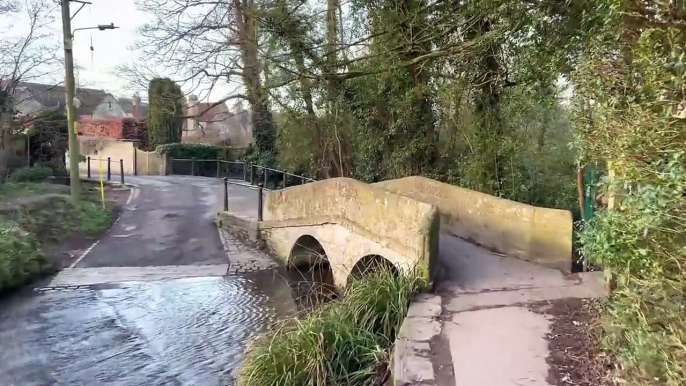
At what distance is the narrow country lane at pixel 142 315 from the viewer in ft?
20.4

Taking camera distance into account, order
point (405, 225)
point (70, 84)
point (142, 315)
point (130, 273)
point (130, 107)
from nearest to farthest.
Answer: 1. point (405, 225)
2. point (142, 315)
3. point (130, 273)
4. point (70, 84)
5. point (130, 107)

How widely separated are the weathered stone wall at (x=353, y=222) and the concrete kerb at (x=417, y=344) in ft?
2.21

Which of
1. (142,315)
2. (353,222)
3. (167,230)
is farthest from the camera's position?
(167,230)

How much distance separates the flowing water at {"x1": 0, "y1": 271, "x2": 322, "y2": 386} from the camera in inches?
241

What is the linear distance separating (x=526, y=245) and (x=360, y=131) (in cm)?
658

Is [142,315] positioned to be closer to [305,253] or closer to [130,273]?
[130,273]

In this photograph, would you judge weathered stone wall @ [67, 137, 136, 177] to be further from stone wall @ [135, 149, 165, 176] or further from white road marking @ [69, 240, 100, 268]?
white road marking @ [69, 240, 100, 268]

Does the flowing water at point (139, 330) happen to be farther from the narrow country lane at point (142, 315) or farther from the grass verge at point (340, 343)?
the grass verge at point (340, 343)

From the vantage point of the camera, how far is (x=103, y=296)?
8.93 meters

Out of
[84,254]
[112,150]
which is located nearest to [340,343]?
[84,254]

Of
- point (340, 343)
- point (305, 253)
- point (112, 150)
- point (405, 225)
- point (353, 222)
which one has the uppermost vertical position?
point (112, 150)

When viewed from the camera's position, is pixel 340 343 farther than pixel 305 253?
No

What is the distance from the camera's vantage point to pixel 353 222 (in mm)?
8195

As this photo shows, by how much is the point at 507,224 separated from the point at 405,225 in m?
1.58
